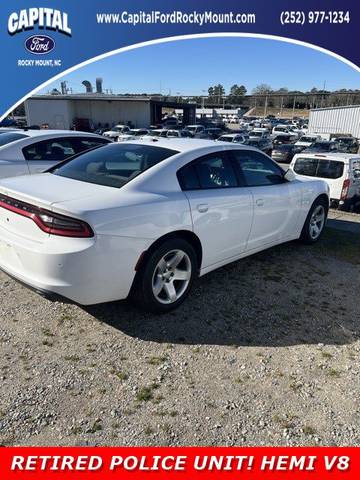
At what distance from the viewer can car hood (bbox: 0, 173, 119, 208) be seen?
2.92 meters

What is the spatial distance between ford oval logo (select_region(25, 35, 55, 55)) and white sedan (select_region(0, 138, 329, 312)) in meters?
20.3

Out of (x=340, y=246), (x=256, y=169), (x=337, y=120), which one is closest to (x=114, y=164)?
(x=256, y=169)

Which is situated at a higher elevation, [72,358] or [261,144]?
[72,358]

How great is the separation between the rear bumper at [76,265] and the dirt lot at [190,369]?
47 centimetres

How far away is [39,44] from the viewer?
21.0 meters

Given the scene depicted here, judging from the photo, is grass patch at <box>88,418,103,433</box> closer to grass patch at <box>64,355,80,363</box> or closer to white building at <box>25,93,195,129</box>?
grass patch at <box>64,355,80,363</box>

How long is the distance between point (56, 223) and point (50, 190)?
0.48 meters

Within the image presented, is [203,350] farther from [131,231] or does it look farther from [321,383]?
[131,231]

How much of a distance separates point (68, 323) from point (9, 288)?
0.98 m

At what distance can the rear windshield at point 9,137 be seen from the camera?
6.82m

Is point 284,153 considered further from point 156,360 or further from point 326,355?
point 156,360

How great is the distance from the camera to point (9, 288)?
12.7ft

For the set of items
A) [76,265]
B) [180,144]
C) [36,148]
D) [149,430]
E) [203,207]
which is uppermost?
[180,144]

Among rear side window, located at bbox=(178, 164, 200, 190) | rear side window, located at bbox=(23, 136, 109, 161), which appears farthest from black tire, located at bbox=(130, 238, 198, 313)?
rear side window, located at bbox=(23, 136, 109, 161)
